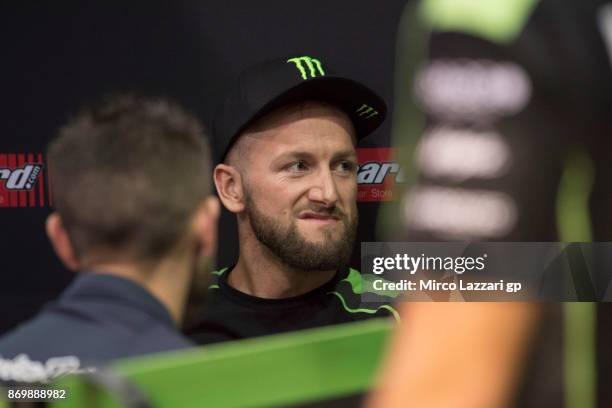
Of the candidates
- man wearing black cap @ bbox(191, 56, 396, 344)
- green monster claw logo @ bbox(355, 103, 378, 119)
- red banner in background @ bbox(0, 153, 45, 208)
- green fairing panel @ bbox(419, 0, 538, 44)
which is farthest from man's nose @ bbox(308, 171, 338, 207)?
green fairing panel @ bbox(419, 0, 538, 44)

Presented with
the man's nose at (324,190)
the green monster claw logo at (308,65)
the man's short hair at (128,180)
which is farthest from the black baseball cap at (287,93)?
the man's short hair at (128,180)

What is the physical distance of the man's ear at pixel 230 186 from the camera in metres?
1.54

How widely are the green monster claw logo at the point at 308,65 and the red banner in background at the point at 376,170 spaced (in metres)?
0.23

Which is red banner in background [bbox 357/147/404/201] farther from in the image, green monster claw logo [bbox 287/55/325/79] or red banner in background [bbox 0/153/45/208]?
red banner in background [bbox 0/153/45/208]

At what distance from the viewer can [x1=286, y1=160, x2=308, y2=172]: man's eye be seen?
4.92 ft

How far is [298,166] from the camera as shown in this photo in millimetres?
1503

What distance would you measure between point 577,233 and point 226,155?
3.81ft

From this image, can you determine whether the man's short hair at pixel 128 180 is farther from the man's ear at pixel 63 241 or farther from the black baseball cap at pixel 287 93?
the black baseball cap at pixel 287 93

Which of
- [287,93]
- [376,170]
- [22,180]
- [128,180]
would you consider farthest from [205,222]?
[22,180]

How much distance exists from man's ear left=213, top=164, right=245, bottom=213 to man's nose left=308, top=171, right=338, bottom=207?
134 millimetres

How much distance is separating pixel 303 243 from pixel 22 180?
0.60m

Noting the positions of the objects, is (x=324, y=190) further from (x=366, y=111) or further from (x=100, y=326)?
(x=100, y=326)

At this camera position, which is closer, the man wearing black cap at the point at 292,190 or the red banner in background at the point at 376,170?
the man wearing black cap at the point at 292,190

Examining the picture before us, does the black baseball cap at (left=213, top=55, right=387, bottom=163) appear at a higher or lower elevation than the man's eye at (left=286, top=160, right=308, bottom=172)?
higher
